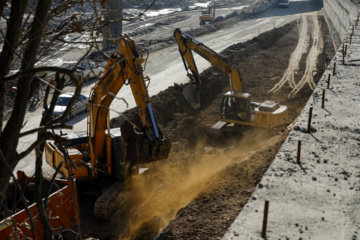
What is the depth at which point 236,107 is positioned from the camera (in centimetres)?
1989

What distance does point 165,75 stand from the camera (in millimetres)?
33469

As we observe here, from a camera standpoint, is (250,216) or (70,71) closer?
(70,71)

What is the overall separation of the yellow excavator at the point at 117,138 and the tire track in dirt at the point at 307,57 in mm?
16702

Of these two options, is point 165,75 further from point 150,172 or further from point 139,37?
point 139,37

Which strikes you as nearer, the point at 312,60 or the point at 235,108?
the point at 235,108

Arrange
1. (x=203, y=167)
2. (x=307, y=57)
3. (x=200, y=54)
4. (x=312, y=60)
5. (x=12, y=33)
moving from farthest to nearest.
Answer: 1. (x=307, y=57)
2. (x=312, y=60)
3. (x=200, y=54)
4. (x=203, y=167)
5. (x=12, y=33)

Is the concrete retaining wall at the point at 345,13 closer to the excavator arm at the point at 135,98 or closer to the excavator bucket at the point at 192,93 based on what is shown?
the excavator bucket at the point at 192,93

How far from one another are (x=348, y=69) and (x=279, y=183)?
30.4 feet

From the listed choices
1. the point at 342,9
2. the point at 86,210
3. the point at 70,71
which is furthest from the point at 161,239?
the point at 342,9

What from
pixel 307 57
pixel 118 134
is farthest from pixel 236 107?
pixel 307 57

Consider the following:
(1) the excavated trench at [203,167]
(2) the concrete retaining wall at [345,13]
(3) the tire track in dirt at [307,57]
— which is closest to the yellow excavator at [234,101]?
(1) the excavated trench at [203,167]

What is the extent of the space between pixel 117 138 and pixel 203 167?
15.5 feet

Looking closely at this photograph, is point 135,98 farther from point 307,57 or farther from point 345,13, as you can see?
point 345,13

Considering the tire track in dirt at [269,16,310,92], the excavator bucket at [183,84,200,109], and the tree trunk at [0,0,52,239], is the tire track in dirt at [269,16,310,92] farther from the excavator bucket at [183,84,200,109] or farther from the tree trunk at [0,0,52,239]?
the tree trunk at [0,0,52,239]
